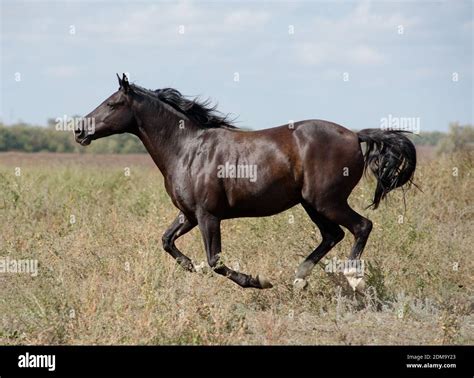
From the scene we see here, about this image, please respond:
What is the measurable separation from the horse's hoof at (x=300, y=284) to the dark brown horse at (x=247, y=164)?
1.7 inches

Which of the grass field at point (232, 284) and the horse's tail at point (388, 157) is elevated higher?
the horse's tail at point (388, 157)

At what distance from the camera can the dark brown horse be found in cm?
812

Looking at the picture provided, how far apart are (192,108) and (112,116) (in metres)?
0.90

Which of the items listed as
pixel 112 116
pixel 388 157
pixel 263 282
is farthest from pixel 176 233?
pixel 388 157

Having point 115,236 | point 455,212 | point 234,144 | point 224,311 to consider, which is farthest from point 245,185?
point 455,212

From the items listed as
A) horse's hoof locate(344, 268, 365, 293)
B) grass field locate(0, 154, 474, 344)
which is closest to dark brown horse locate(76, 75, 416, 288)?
horse's hoof locate(344, 268, 365, 293)

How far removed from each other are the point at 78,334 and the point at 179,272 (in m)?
1.89

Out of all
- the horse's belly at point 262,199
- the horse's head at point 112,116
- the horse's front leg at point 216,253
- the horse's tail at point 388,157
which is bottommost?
the horse's front leg at point 216,253

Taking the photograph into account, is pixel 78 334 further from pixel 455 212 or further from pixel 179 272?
pixel 455 212

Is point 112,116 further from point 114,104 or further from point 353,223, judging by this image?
point 353,223

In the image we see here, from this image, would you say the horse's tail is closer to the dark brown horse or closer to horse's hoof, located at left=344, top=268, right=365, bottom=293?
the dark brown horse

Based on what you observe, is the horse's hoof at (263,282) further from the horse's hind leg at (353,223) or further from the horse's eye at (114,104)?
the horse's eye at (114,104)

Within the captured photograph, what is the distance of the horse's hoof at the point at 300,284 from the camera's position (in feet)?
26.7

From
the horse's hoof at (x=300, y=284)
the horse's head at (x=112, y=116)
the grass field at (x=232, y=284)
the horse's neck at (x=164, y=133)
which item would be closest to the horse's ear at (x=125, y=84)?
the horse's head at (x=112, y=116)
